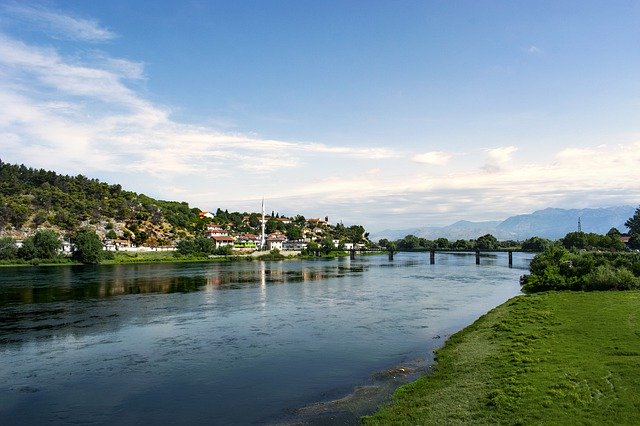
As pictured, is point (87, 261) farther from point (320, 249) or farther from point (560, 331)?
point (560, 331)

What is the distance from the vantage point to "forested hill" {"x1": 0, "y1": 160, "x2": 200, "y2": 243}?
12888 cm

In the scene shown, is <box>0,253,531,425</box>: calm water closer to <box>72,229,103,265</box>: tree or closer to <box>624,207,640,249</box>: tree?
<box>72,229,103,265</box>: tree

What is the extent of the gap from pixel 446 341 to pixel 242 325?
14.9 meters

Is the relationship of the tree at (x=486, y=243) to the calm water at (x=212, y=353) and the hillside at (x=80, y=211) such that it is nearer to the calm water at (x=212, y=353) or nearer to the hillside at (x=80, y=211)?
the hillside at (x=80, y=211)

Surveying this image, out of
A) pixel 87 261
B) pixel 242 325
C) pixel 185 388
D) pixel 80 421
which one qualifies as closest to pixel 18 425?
pixel 80 421

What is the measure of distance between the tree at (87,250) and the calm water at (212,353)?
55963 mm

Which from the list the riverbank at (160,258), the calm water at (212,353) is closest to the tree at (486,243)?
the riverbank at (160,258)

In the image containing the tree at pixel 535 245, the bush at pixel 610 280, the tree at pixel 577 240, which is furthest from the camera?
the tree at pixel 535 245

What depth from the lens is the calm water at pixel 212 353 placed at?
1747 centimetres

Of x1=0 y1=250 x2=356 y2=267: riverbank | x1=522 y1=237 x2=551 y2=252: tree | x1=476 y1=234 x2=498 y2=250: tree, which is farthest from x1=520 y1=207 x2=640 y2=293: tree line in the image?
x1=476 y1=234 x2=498 y2=250: tree

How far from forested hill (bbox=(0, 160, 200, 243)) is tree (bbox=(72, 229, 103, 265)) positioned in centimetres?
2713

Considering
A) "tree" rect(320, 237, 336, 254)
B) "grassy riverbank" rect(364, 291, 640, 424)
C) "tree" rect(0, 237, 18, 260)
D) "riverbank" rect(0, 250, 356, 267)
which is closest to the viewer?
"grassy riverbank" rect(364, 291, 640, 424)

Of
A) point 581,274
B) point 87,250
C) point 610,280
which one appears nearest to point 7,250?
point 87,250

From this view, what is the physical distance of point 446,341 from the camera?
88.6 feet
